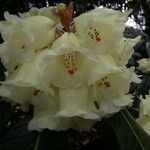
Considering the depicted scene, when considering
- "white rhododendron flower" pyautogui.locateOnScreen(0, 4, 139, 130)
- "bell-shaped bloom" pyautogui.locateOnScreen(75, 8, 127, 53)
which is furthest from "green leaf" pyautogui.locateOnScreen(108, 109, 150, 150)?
"bell-shaped bloom" pyautogui.locateOnScreen(75, 8, 127, 53)

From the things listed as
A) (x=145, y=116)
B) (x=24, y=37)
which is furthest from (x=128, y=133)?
(x=24, y=37)

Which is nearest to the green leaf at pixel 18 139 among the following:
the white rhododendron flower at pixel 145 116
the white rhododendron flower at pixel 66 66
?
the white rhododendron flower at pixel 66 66

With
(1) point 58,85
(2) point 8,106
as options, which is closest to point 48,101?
(1) point 58,85

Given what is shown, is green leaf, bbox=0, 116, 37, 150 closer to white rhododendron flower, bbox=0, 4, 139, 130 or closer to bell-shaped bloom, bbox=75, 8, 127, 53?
white rhododendron flower, bbox=0, 4, 139, 130

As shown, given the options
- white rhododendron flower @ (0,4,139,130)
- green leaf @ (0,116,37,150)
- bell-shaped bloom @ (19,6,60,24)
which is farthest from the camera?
green leaf @ (0,116,37,150)

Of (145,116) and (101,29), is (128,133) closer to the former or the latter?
A: (145,116)

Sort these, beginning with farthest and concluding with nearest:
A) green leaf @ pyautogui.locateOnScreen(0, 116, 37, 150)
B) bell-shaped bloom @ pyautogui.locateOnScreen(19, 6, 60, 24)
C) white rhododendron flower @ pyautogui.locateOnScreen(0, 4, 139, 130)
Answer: green leaf @ pyautogui.locateOnScreen(0, 116, 37, 150) < bell-shaped bloom @ pyautogui.locateOnScreen(19, 6, 60, 24) < white rhododendron flower @ pyautogui.locateOnScreen(0, 4, 139, 130)
